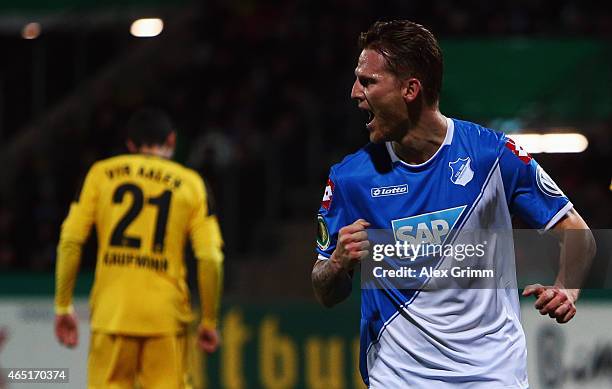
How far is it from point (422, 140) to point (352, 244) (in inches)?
21.9

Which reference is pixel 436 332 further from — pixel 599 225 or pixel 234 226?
pixel 234 226

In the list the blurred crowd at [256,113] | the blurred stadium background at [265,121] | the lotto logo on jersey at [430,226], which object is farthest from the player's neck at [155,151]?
the blurred crowd at [256,113]

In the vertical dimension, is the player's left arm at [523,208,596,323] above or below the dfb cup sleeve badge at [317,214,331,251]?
below

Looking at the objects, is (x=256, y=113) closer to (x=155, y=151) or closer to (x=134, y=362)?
(x=155, y=151)

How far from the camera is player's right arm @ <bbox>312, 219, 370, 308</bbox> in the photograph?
3.75 m

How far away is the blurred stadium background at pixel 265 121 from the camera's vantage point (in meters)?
9.45

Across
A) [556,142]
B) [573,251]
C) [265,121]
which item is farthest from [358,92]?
[265,121]

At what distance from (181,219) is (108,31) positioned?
369 inches

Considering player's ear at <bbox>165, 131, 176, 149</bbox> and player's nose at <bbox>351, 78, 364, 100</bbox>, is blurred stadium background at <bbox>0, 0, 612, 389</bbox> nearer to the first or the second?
player's ear at <bbox>165, 131, 176, 149</bbox>

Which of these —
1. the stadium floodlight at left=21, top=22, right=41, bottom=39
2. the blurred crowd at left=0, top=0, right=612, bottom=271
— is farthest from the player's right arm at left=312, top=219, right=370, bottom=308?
the stadium floodlight at left=21, top=22, right=41, bottom=39

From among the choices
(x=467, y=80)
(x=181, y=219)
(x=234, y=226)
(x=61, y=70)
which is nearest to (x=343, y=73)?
(x=467, y=80)

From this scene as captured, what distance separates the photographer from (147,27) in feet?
53.1

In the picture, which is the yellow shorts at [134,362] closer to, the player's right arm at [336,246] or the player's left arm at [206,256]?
the player's left arm at [206,256]

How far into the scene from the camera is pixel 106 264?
6.75 m
